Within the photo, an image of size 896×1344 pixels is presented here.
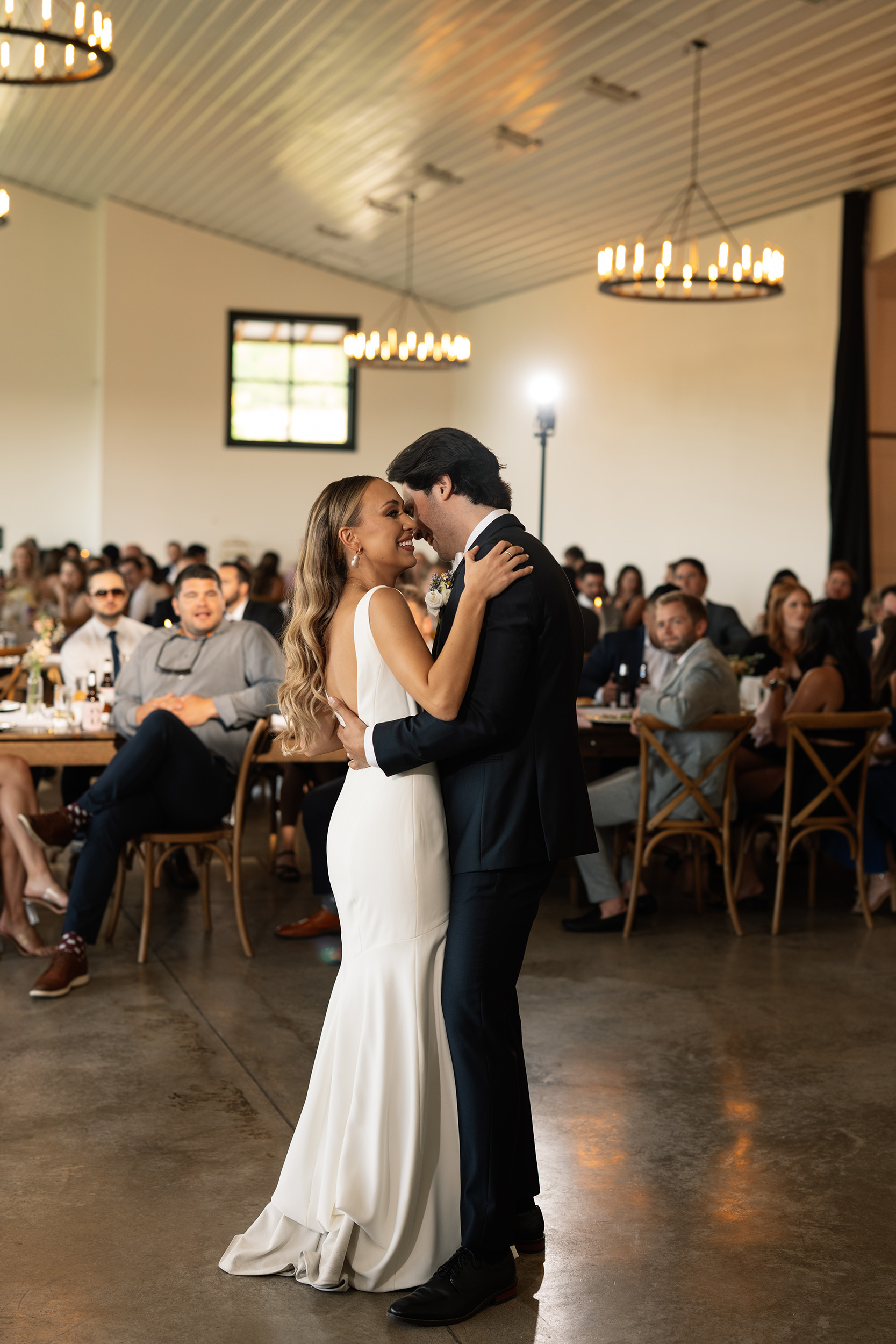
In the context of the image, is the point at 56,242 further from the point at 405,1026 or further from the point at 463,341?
the point at 405,1026

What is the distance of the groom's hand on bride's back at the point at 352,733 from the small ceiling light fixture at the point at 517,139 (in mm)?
8562

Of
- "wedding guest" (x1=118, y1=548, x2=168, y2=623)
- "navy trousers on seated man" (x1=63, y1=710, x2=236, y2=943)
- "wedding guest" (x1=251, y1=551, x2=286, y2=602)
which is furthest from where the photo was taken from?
"wedding guest" (x1=118, y1=548, x2=168, y2=623)

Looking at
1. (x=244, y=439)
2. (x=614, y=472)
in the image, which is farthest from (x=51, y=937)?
(x=244, y=439)

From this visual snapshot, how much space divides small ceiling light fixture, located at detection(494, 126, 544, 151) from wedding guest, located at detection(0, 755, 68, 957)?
23.6ft

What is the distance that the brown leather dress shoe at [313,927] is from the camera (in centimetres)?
488

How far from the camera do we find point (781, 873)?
17.0 ft

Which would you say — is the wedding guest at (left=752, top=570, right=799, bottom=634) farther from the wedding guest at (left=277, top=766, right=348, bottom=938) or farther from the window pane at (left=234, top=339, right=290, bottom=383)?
the window pane at (left=234, top=339, right=290, bottom=383)

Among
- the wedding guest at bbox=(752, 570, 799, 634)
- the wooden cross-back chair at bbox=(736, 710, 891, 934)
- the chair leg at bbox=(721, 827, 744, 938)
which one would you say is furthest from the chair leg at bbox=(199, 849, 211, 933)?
the wedding guest at bbox=(752, 570, 799, 634)

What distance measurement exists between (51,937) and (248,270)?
12073 millimetres

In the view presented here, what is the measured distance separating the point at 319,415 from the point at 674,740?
38.2 ft

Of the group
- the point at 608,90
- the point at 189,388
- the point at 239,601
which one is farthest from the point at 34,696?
the point at 189,388

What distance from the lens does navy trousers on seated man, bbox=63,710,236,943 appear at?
438cm

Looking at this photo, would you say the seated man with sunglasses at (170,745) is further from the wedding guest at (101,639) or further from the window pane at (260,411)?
the window pane at (260,411)

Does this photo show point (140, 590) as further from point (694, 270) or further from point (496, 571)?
point (496, 571)
